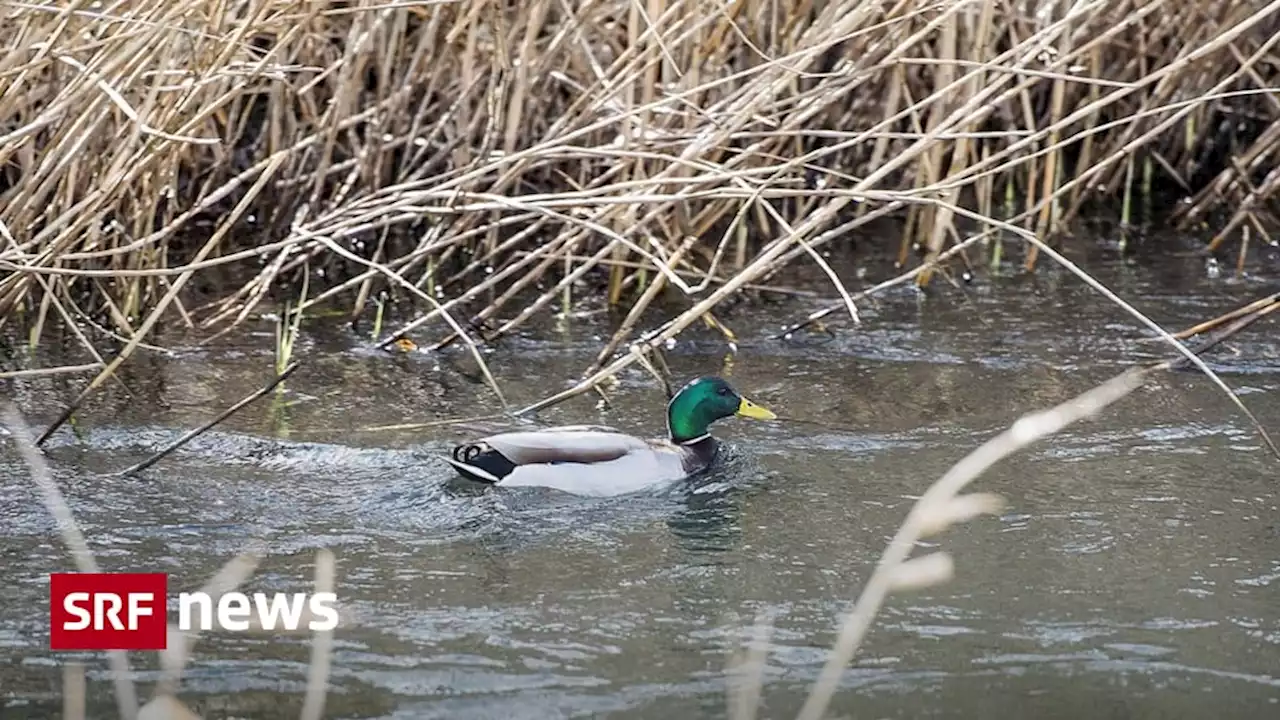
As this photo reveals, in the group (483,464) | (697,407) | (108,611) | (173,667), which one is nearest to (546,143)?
(697,407)

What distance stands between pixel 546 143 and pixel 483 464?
115cm

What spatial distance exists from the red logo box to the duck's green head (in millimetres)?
1883

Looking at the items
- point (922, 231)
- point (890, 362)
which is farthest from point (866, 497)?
point (922, 231)

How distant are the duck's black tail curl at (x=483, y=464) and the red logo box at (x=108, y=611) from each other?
44.3 inches

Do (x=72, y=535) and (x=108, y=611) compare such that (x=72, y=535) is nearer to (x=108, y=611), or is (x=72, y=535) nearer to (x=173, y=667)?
(x=173, y=667)

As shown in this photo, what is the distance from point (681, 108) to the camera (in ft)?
24.3

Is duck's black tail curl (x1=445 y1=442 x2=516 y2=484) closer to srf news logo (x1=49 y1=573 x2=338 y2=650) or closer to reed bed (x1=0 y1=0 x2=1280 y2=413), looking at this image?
reed bed (x1=0 y1=0 x2=1280 y2=413)

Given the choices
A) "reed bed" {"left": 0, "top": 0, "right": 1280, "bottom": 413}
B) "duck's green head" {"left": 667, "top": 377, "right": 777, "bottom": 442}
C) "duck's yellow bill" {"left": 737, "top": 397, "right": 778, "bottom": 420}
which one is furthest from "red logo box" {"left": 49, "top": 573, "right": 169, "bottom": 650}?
"duck's yellow bill" {"left": 737, "top": 397, "right": 778, "bottom": 420}

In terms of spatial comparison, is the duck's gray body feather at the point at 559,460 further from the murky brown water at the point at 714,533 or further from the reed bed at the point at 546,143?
the reed bed at the point at 546,143

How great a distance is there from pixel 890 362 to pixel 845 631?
2973 millimetres

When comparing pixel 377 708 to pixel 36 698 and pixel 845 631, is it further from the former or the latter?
pixel 845 631

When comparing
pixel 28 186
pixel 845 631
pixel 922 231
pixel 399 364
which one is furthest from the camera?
pixel 922 231

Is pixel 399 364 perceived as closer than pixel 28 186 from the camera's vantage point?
No

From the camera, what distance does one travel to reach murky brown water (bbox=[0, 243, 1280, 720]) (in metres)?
4.05
